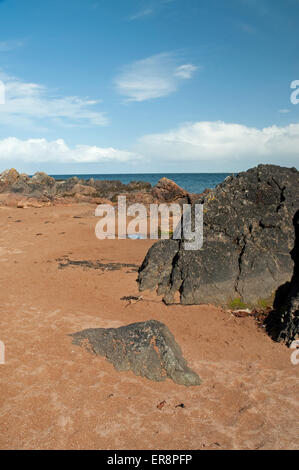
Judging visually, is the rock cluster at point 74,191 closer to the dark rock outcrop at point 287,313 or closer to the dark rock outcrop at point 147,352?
the dark rock outcrop at point 287,313

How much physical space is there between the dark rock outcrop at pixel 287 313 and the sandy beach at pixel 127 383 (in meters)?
0.19

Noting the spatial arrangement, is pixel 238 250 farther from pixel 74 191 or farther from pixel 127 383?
pixel 74 191

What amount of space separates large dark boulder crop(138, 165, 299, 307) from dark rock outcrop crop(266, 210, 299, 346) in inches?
4.8

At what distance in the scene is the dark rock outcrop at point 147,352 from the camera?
4531mm

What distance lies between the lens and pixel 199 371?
16.0 ft

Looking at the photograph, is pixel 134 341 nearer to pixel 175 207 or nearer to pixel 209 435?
pixel 209 435

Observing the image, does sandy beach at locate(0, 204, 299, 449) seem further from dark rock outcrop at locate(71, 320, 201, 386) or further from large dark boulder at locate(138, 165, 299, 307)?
large dark boulder at locate(138, 165, 299, 307)

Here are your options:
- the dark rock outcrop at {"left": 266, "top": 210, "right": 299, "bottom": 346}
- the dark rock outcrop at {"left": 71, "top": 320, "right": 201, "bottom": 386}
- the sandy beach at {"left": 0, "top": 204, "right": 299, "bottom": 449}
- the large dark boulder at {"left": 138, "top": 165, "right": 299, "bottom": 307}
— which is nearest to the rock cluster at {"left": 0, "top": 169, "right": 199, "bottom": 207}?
the large dark boulder at {"left": 138, "top": 165, "right": 299, "bottom": 307}

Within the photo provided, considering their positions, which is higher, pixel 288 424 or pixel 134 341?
pixel 134 341

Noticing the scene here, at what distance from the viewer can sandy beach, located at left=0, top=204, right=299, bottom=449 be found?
355cm

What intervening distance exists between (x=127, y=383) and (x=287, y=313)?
118 inches

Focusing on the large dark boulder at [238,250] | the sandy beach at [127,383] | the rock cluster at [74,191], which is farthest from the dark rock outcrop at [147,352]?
the rock cluster at [74,191]
